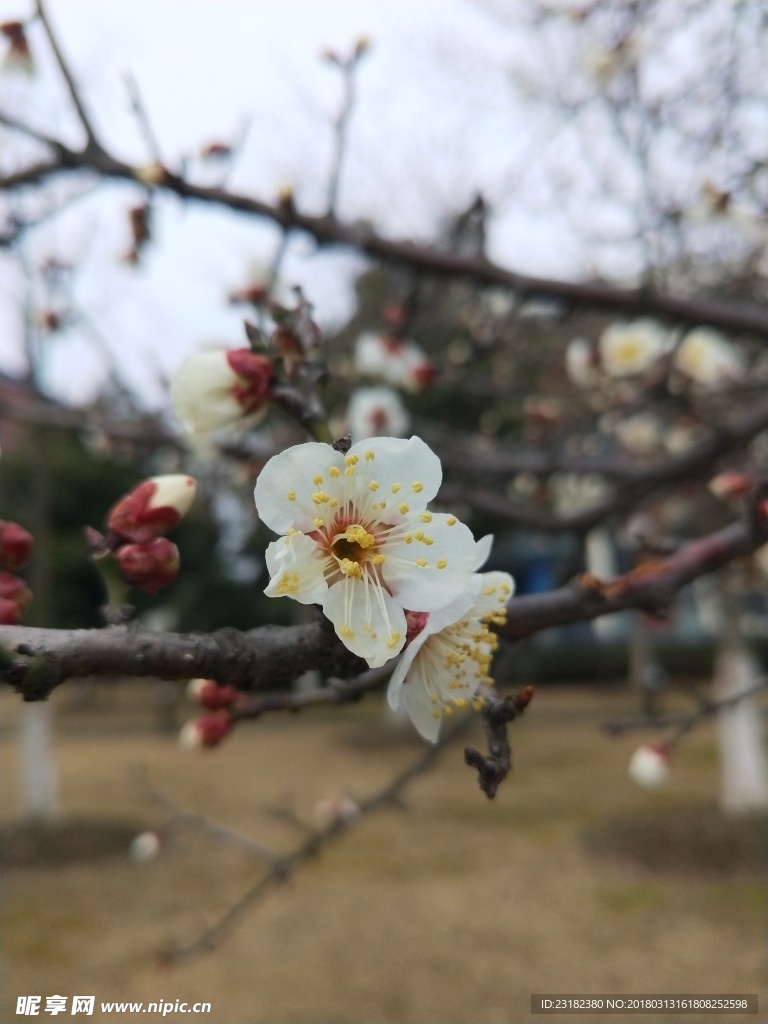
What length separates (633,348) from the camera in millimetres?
3439

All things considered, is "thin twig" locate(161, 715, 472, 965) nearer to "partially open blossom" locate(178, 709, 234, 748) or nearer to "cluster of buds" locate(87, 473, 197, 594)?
"partially open blossom" locate(178, 709, 234, 748)

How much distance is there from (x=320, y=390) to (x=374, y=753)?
29.1ft

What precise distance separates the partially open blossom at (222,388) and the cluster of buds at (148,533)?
0.56ft

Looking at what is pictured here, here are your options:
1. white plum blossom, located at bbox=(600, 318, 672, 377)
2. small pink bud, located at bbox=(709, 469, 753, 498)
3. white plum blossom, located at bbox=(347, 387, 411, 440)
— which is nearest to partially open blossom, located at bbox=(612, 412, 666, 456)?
white plum blossom, located at bbox=(600, 318, 672, 377)

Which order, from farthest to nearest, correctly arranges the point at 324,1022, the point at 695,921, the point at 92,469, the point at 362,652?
the point at 92,469 < the point at 695,921 < the point at 324,1022 < the point at 362,652

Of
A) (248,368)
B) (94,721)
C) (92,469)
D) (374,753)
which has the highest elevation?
(92,469)

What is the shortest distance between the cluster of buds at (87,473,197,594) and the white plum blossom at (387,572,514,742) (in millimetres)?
289

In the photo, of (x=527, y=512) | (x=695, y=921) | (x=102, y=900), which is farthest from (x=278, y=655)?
(x=102, y=900)

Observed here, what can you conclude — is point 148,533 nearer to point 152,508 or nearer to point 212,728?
point 152,508

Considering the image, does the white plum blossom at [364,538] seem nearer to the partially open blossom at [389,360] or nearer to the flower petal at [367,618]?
the flower petal at [367,618]

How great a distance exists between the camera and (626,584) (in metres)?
1.04

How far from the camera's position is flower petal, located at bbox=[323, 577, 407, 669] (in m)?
0.74

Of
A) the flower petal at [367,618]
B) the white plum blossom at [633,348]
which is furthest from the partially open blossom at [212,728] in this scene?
the white plum blossom at [633,348]

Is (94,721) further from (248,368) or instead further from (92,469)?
(248,368)
